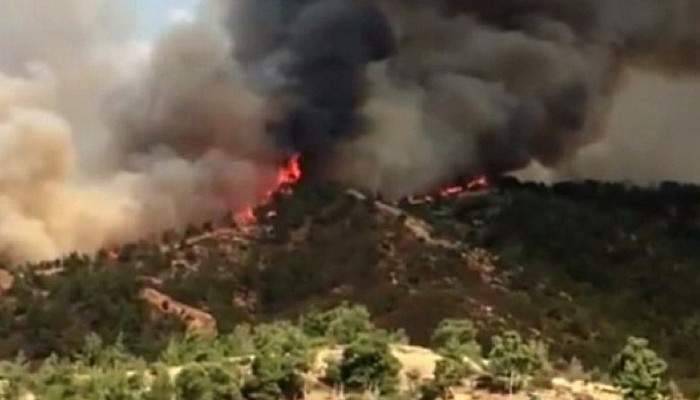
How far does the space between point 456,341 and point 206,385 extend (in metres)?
14.8

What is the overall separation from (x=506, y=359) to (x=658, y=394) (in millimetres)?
5634

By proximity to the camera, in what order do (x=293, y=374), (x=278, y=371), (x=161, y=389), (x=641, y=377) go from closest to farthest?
(x=161, y=389) < (x=278, y=371) < (x=293, y=374) < (x=641, y=377)

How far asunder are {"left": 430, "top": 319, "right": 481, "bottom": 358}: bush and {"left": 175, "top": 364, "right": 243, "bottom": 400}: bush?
987 cm

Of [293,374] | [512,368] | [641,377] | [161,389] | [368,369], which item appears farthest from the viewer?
[512,368]

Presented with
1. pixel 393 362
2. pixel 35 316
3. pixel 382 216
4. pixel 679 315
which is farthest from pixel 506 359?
pixel 382 216

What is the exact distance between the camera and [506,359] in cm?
5644

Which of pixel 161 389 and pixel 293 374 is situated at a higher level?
pixel 293 374

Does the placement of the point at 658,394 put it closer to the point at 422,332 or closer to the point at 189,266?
the point at 422,332

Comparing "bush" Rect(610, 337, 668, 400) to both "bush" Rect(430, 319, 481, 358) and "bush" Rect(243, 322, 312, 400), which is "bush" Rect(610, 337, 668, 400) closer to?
"bush" Rect(430, 319, 481, 358)

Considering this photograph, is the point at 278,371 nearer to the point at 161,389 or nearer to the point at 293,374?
the point at 293,374

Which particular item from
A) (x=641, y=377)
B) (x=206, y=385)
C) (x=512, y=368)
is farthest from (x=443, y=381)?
(x=206, y=385)

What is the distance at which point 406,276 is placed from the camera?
336 feet

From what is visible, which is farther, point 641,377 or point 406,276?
point 406,276

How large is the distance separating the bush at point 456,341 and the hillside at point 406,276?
6049mm
